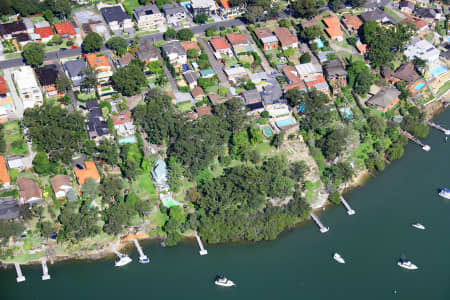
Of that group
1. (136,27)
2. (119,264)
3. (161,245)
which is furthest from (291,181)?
(136,27)

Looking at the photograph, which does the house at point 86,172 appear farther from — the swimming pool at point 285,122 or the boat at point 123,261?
the swimming pool at point 285,122

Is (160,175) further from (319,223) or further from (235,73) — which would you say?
(235,73)

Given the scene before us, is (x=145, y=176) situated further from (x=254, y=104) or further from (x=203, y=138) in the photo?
(x=254, y=104)

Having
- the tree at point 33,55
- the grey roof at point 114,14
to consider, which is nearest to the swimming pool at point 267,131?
the grey roof at point 114,14

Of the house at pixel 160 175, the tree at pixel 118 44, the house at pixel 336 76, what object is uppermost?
the tree at pixel 118 44

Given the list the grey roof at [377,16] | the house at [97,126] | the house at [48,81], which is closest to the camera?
the house at [97,126]

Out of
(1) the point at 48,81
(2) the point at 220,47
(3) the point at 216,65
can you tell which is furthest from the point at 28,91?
(2) the point at 220,47

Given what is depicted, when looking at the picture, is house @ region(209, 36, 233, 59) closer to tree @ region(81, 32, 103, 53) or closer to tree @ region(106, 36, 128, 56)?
tree @ region(106, 36, 128, 56)

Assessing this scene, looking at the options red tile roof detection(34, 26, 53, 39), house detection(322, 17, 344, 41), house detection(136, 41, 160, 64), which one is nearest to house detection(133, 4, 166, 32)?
house detection(136, 41, 160, 64)

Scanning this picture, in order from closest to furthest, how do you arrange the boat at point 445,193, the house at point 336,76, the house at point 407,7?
1. the boat at point 445,193
2. the house at point 336,76
3. the house at point 407,7
